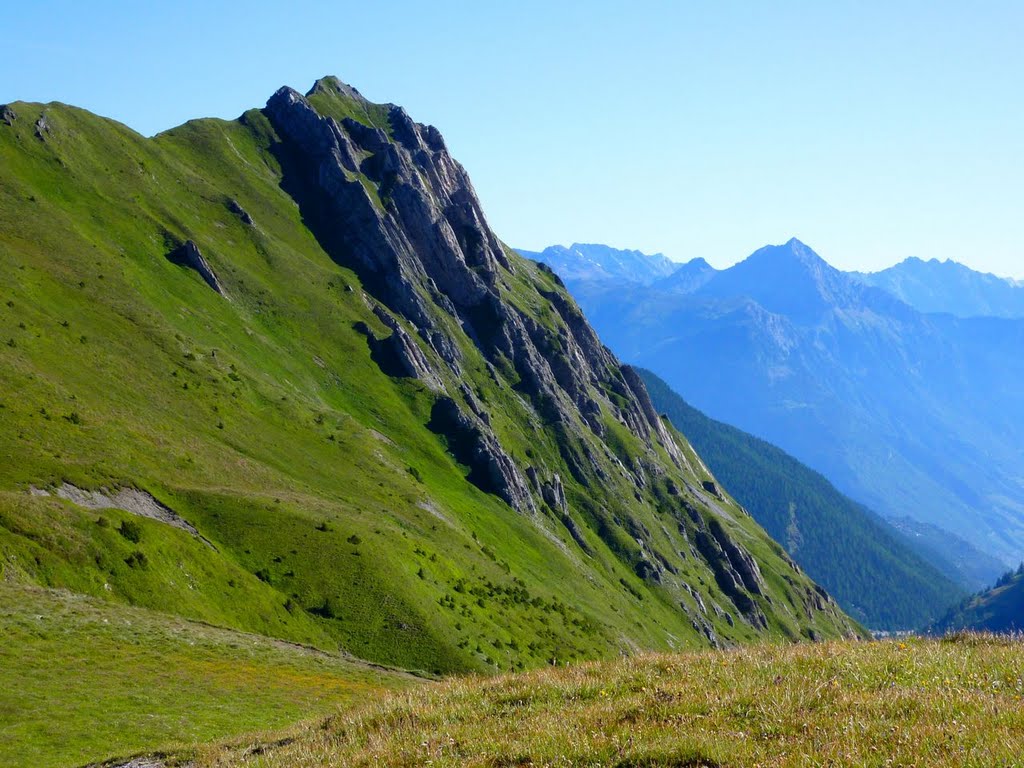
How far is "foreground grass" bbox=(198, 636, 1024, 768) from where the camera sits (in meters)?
11.1

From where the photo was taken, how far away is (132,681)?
3616 centimetres

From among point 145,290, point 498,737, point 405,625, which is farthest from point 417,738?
point 145,290

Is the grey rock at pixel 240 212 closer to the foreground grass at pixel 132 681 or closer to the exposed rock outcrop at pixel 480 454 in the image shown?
the exposed rock outcrop at pixel 480 454

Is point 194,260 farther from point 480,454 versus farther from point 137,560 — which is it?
point 137,560

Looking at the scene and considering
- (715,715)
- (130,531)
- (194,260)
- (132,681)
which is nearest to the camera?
(715,715)

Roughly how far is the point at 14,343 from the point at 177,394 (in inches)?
704

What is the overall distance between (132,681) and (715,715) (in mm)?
31830

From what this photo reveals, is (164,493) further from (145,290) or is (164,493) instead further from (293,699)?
(145,290)

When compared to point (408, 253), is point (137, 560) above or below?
below

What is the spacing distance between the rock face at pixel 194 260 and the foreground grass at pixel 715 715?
4739 inches

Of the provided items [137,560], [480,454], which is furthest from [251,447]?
[480,454]

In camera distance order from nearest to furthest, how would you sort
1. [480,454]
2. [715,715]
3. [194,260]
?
[715,715] → [194,260] → [480,454]

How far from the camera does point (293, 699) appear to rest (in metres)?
38.4

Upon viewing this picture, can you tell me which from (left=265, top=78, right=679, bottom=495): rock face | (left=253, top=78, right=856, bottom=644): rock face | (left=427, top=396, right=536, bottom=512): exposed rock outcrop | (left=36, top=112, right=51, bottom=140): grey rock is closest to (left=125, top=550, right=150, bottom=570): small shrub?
(left=427, top=396, right=536, bottom=512): exposed rock outcrop
